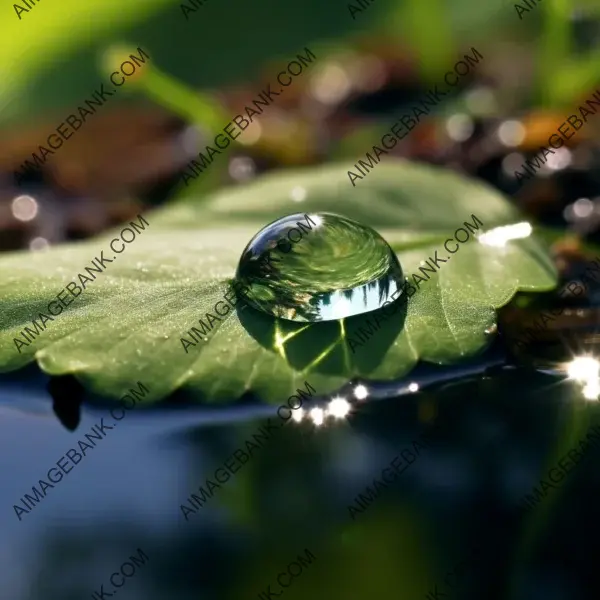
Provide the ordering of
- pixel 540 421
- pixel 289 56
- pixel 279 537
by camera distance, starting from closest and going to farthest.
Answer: pixel 279 537
pixel 540 421
pixel 289 56

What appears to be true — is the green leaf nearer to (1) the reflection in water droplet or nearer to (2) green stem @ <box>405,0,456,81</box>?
(1) the reflection in water droplet

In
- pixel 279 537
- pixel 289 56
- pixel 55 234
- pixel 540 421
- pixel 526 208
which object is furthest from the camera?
pixel 289 56

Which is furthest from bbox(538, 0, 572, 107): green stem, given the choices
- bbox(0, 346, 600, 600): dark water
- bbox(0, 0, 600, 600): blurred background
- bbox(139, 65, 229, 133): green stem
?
bbox(0, 346, 600, 600): dark water

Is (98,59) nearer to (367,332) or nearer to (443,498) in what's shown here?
(367,332)

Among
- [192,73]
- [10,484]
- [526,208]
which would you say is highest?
[10,484]

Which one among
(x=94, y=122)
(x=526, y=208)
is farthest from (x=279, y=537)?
(x=94, y=122)

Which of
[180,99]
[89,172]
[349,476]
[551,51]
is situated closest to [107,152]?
[89,172]
